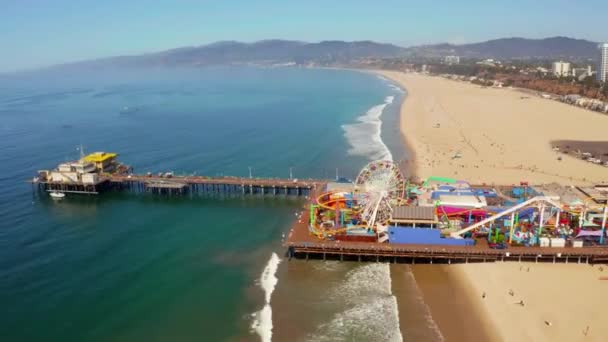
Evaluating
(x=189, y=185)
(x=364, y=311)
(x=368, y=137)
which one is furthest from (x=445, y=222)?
(x=368, y=137)

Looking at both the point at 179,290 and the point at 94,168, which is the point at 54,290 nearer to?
the point at 179,290

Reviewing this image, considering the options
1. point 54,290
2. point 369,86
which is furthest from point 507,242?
point 369,86

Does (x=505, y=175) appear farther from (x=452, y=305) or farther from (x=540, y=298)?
(x=452, y=305)

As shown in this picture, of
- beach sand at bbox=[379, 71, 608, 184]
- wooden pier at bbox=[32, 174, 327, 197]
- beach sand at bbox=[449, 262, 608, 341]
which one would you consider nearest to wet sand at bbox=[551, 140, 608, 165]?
beach sand at bbox=[379, 71, 608, 184]

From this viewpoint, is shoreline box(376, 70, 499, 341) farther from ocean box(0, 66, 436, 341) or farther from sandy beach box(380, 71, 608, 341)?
ocean box(0, 66, 436, 341)

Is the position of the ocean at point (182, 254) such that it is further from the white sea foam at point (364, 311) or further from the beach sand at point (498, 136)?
the beach sand at point (498, 136)

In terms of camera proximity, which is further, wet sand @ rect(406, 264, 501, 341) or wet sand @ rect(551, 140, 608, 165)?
wet sand @ rect(551, 140, 608, 165)
